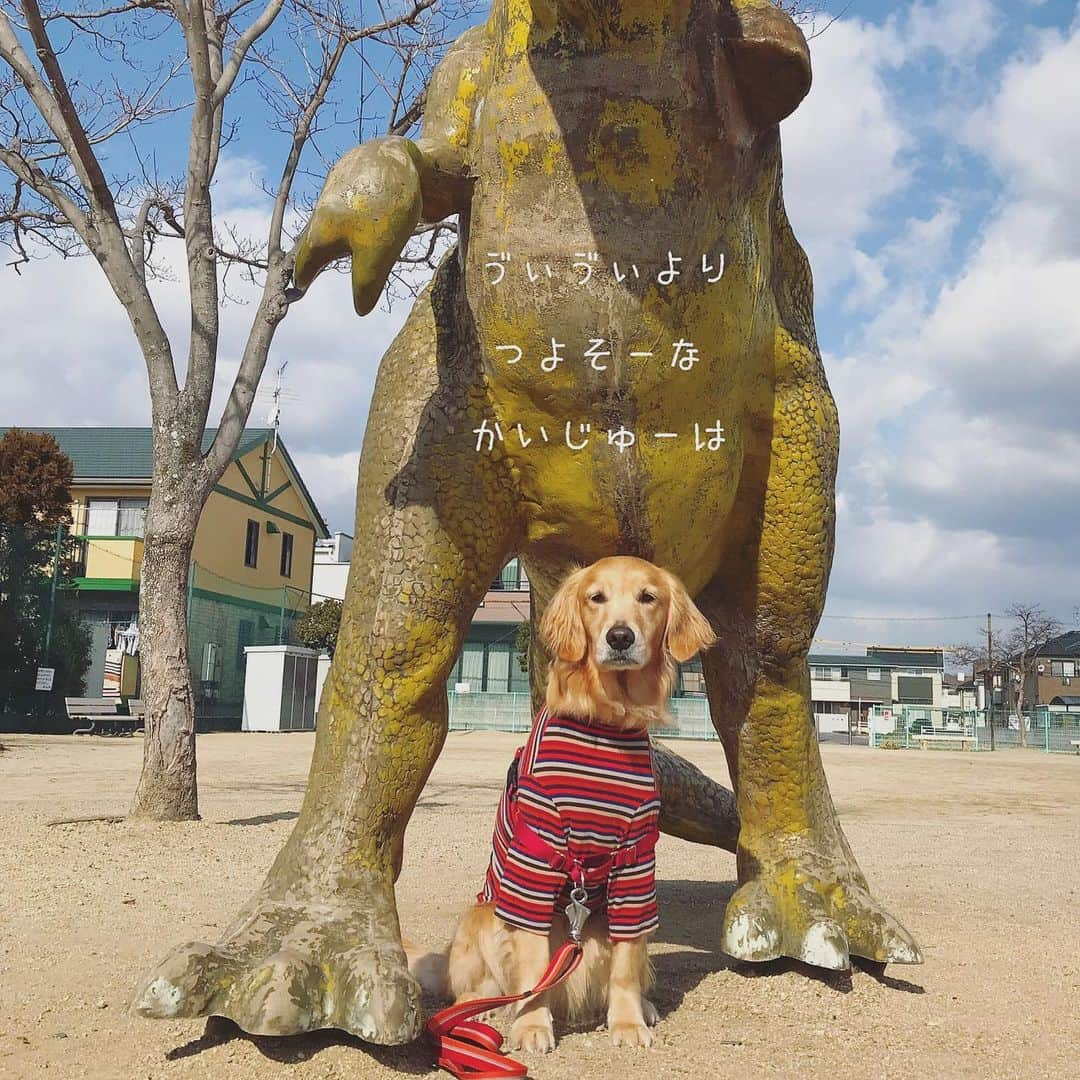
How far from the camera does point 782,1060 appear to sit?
196 cm

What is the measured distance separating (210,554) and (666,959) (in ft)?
70.1

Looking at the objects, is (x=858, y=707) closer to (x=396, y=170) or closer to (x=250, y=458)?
(x=250, y=458)

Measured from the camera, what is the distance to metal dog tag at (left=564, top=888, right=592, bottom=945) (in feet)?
6.79

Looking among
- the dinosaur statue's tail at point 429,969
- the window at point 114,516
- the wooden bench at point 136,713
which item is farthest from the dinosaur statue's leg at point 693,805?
the window at point 114,516

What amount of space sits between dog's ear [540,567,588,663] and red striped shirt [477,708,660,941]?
5.0 inches

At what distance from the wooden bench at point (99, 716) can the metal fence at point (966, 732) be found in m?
16.5

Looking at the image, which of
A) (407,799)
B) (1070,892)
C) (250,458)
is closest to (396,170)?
(407,799)

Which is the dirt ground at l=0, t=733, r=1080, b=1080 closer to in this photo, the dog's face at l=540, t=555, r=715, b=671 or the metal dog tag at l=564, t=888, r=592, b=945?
the metal dog tag at l=564, t=888, r=592, b=945

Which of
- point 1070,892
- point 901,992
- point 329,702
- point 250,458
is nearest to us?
point 329,702

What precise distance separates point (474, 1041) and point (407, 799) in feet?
1.58

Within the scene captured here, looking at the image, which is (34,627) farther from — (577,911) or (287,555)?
(577,911)

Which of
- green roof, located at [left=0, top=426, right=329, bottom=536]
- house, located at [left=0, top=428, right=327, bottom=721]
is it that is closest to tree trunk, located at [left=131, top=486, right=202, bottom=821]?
house, located at [left=0, top=428, right=327, bottom=721]

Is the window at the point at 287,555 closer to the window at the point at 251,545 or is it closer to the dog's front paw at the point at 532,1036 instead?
the window at the point at 251,545

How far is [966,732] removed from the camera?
27719mm
